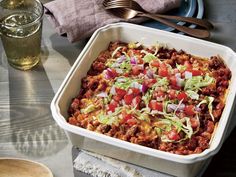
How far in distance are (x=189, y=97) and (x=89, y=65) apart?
0.29 meters

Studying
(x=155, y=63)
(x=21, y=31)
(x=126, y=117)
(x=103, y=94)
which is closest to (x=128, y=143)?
(x=126, y=117)

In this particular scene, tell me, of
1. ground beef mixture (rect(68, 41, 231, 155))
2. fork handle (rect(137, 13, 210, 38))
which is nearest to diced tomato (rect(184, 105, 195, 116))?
ground beef mixture (rect(68, 41, 231, 155))

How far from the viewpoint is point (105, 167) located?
Result: 1.21 meters

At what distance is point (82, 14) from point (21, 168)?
0.55 metres

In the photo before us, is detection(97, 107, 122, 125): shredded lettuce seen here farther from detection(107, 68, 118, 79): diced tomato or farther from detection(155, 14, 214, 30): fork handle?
detection(155, 14, 214, 30): fork handle

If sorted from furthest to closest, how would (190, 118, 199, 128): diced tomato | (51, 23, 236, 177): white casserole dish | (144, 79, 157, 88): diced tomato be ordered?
(144, 79, 157, 88): diced tomato
(190, 118, 199, 128): diced tomato
(51, 23, 236, 177): white casserole dish

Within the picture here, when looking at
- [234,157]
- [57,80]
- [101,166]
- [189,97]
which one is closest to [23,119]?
[57,80]

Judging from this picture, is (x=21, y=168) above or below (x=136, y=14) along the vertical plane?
below

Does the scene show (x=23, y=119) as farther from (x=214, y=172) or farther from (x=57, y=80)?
(x=214, y=172)

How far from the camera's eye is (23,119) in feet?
4.45

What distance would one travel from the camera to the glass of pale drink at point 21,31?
142 cm

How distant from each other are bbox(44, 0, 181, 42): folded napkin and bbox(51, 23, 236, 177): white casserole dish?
11cm

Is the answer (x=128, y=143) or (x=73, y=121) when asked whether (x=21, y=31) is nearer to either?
(x=73, y=121)

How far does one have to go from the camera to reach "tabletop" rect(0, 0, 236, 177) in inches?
49.4
